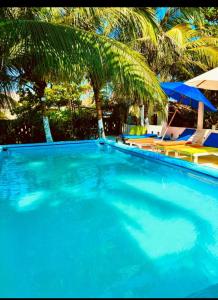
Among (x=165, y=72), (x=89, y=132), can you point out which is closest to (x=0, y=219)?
(x=89, y=132)

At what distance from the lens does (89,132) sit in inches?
550

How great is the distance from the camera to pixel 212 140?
9148 mm

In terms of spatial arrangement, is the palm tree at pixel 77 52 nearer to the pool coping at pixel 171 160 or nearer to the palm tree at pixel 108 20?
the palm tree at pixel 108 20

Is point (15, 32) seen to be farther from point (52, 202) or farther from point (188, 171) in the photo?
point (188, 171)

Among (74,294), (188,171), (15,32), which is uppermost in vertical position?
(15,32)

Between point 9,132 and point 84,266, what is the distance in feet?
32.4

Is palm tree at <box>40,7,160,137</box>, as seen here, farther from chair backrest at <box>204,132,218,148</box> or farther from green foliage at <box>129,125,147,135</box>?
chair backrest at <box>204,132,218,148</box>

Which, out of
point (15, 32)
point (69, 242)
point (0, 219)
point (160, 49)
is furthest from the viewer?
point (160, 49)

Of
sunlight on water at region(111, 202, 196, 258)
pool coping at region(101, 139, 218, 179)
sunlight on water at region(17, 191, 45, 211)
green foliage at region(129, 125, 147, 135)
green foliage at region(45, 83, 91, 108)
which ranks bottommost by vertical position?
sunlight on water at region(111, 202, 196, 258)

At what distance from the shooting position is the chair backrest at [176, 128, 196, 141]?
10180 mm

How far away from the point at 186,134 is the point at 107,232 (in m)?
7.25

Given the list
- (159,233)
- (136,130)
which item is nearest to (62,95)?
(136,130)

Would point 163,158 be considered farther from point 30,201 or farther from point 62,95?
point 62,95

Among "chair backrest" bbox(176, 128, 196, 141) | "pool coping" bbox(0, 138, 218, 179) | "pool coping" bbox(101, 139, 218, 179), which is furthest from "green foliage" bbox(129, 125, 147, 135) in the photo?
"chair backrest" bbox(176, 128, 196, 141)
